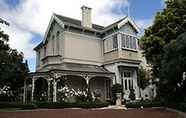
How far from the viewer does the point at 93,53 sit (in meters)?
30.8

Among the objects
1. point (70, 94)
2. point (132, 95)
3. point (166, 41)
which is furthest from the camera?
point (132, 95)

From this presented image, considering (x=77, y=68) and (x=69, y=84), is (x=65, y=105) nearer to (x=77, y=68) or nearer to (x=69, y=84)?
(x=69, y=84)

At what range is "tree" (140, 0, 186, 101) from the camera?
55.4 ft

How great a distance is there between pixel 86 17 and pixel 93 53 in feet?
15.4

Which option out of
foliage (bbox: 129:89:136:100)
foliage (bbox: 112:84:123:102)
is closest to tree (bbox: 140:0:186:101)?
foliage (bbox: 112:84:123:102)

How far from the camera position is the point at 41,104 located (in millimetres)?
23031

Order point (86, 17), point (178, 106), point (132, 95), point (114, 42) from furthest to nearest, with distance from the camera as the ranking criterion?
point (86, 17) < point (114, 42) < point (132, 95) < point (178, 106)

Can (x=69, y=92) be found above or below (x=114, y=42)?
below

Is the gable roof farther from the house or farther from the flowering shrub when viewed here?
the flowering shrub

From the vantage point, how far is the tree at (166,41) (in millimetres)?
16898

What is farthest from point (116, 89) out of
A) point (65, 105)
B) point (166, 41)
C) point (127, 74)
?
point (166, 41)

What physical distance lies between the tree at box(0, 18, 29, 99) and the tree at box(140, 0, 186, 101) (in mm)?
12614

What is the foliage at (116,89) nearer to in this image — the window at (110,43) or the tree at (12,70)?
the window at (110,43)

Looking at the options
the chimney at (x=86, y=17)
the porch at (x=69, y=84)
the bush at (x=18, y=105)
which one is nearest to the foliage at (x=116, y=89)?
the porch at (x=69, y=84)
